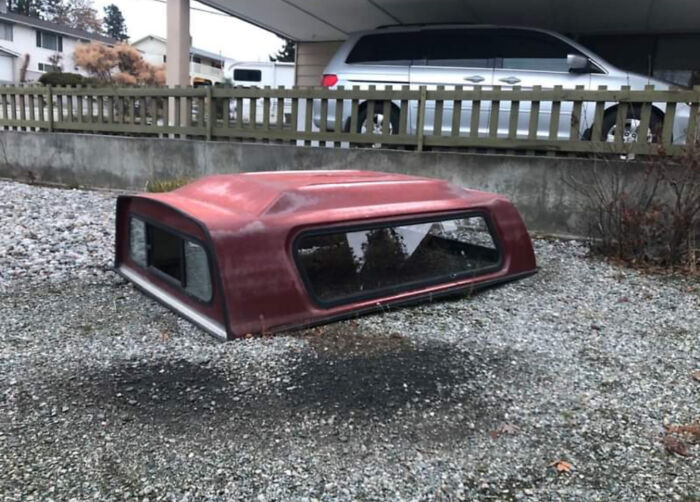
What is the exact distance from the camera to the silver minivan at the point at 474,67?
709 centimetres

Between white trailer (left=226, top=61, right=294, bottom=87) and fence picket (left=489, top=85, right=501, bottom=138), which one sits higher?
white trailer (left=226, top=61, right=294, bottom=87)

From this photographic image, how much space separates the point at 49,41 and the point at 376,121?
162 feet

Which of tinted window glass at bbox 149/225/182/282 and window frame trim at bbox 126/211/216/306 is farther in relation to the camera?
tinted window glass at bbox 149/225/182/282

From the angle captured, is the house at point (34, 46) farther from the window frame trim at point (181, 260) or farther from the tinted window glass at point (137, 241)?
the window frame trim at point (181, 260)

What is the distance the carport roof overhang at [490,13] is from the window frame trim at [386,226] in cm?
578

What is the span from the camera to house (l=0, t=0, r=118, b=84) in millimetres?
42375

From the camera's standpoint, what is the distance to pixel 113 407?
2668mm

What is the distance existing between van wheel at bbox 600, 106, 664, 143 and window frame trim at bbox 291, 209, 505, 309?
90.1 inches

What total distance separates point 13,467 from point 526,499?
1879 millimetres

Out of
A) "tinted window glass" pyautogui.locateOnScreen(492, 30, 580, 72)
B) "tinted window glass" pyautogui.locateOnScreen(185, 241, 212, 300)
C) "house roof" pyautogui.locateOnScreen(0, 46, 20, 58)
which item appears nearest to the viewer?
"tinted window glass" pyautogui.locateOnScreen(185, 241, 212, 300)

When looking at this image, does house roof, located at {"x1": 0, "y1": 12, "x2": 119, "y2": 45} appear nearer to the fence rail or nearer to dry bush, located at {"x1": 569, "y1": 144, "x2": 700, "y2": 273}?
the fence rail

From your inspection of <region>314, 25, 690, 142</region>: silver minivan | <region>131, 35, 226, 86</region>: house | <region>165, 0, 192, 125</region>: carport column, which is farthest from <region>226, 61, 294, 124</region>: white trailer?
<region>131, 35, 226, 86</region>: house

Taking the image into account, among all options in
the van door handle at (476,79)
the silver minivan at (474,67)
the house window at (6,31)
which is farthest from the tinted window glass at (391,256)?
the house window at (6,31)

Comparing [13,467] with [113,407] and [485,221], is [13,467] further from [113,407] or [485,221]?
[485,221]
